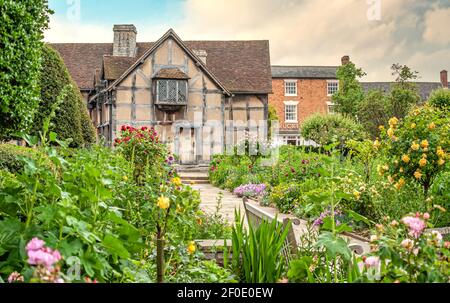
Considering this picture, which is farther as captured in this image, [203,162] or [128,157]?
[203,162]

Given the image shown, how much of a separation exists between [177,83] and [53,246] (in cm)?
1924

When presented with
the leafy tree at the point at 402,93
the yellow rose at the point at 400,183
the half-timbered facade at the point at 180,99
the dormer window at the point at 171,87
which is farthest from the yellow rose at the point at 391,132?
the leafy tree at the point at 402,93

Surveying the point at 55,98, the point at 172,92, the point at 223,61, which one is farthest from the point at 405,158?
the point at 223,61

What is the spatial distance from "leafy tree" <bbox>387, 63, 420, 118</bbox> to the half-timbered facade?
581 cm

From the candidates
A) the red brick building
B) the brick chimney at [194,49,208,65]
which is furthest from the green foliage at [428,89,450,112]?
the red brick building

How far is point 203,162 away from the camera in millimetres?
21250

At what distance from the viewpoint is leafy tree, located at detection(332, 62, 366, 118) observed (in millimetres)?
29094

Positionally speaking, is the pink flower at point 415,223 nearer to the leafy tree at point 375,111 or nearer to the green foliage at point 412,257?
the green foliage at point 412,257

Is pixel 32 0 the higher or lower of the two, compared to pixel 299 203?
higher

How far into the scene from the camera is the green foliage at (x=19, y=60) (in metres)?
7.33

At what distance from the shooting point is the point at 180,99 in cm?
2097

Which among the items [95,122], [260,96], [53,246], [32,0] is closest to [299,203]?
[32,0]

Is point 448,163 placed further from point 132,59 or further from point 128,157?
point 132,59

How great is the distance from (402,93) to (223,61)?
8.43 metres
